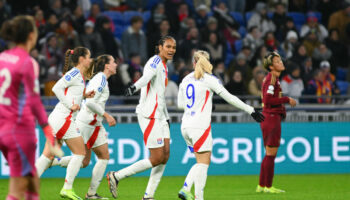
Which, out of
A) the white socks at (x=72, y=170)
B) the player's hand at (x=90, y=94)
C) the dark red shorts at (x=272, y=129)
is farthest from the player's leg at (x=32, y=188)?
the dark red shorts at (x=272, y=129)

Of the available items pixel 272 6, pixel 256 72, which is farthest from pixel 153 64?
pixel 272 6

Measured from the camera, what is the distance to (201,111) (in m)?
9.10

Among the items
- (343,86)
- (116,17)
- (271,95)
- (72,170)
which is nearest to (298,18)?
(343,86)

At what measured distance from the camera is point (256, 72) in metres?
18.2

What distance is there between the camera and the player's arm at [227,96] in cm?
893

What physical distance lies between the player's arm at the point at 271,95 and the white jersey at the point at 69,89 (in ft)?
10.5

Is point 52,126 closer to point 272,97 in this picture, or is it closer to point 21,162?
point 272,97

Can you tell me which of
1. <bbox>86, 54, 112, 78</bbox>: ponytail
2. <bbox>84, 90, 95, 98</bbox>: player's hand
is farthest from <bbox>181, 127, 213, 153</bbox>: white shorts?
<bbox>86, 54, 112, 78</bbox>: ponytail

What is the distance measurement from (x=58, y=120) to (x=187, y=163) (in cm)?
619

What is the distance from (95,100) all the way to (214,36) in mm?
9355

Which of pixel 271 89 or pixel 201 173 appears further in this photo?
pixel 271 89

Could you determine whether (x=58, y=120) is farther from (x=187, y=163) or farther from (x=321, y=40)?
(x=321, y=40)

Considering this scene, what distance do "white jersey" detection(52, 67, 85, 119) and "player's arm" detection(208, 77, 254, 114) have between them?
2.07 m

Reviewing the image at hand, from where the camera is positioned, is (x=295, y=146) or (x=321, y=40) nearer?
(x=295, y=146)
